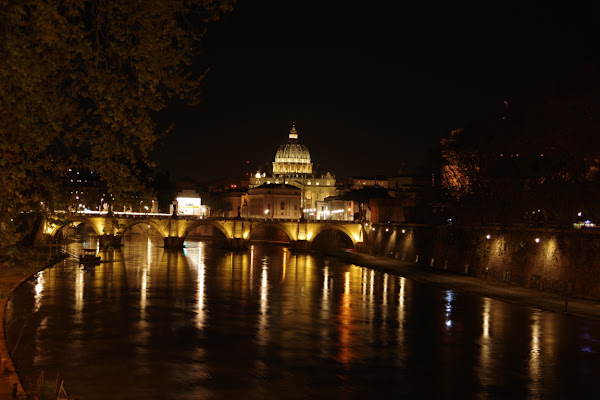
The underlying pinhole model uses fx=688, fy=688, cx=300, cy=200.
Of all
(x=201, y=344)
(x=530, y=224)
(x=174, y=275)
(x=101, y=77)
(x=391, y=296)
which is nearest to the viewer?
(x=101, y=77)

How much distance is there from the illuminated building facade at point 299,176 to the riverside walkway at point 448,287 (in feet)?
295

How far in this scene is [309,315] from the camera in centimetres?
3064

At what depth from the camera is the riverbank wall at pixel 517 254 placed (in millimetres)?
31875

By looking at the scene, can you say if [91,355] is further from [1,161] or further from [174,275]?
[174,275]

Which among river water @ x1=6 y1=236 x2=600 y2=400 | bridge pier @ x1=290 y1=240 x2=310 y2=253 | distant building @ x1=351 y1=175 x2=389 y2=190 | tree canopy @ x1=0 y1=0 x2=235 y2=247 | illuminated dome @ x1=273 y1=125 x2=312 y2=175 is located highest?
illuminated dome @ x1=273 y1=125 x2=312 y2=175

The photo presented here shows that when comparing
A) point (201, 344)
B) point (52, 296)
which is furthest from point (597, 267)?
point (52, 296)

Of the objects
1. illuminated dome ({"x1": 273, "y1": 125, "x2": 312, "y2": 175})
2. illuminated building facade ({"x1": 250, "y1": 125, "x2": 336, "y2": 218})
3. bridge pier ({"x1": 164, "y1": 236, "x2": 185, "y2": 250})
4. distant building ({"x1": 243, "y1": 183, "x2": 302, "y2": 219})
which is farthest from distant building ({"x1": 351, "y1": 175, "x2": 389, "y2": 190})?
bridge pier ({"x1": 164, "y1": 236, "x2": 185, "y2": 250})

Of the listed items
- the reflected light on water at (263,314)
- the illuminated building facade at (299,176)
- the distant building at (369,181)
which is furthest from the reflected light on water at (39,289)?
the distant building at (369,181)

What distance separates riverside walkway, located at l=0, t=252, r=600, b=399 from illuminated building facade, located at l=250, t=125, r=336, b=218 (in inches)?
3544

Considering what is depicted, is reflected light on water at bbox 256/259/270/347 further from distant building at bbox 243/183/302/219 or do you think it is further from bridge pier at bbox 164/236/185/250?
distant building at bbox 243/183/302/219

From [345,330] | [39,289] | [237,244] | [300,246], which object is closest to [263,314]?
[345,330]

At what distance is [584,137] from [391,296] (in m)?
12.7

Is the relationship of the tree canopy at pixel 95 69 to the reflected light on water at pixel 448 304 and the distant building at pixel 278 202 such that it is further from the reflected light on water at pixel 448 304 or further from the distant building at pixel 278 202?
the distant building at pixel 278 202

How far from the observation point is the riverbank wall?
31875 millimetres
